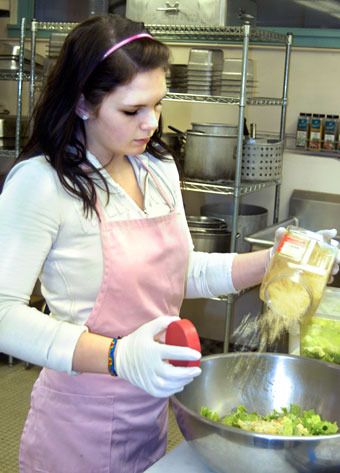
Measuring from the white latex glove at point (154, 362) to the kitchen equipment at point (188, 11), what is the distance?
2.33m

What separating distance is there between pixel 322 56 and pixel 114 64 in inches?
91.2

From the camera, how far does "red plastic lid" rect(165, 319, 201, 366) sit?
106 centimetres

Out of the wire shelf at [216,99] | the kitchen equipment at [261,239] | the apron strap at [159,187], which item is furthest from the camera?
the wire shelf at [216,99]

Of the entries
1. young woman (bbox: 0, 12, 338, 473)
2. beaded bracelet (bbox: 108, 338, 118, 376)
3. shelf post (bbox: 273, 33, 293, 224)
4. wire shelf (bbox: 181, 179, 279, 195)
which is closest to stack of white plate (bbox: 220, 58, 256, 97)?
shelf post (bbox: 273, 33, 293, 224)

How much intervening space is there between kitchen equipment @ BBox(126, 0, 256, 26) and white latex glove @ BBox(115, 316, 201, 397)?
233 centimetres

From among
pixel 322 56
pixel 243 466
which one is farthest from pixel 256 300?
pixel 243 466

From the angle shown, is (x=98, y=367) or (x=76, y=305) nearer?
(x=98, y=367)

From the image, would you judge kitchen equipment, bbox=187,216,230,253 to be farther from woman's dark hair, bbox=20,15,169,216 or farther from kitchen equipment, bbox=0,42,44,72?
woman's dark hair, bbox=20,15,169,216

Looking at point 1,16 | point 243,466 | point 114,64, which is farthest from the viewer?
point 1,16

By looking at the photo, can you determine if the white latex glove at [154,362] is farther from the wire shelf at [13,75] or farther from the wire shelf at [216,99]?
the wire shelf at [13,75]

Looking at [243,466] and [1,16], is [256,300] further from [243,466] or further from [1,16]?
[243,466]

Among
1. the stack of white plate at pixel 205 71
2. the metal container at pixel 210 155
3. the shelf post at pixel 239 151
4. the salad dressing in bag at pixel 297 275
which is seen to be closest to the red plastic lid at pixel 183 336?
the salad dressing in bag at pixel 297 275

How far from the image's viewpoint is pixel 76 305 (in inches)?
55.5

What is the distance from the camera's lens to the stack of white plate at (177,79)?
3273mm
